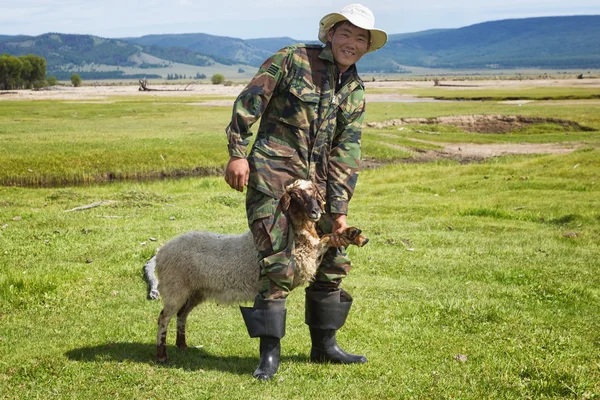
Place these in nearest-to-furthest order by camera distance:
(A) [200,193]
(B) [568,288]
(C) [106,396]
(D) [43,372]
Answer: (C) [106,396]
(D) [43,372]
(B) [568,288]
(A) [200,193]

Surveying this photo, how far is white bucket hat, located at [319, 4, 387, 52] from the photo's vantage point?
6.15 meters

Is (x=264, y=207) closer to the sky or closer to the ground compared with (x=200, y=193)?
closer to the sky

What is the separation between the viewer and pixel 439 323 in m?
8.77

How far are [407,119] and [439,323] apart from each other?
44954 millimetres

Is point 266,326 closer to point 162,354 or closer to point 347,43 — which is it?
point 162,354

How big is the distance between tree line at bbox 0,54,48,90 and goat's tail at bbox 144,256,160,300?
434 feet

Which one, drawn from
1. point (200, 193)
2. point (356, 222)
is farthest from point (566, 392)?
point (200, 193)

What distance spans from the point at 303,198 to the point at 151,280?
208 inches

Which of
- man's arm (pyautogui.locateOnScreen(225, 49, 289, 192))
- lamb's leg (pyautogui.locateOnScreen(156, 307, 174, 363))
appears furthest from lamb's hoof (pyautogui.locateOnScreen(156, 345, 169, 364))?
man's arm (pyautogui.locateOnScreen(225, 49, 289, 192))

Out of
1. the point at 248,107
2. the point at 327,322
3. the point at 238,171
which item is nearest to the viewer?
the point at 238,171

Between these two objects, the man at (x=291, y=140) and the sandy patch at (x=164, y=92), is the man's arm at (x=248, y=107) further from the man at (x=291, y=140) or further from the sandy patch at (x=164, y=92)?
the sandy patch at (x=164, y=92)

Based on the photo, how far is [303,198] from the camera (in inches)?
241

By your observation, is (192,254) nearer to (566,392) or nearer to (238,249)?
(238,249)

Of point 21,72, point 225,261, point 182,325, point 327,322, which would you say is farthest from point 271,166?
point 21,72
